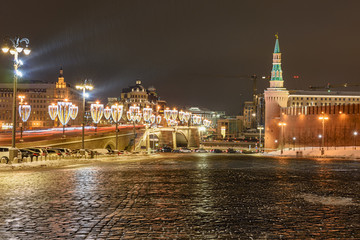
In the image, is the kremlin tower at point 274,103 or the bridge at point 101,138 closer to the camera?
the bridge at point 101,138

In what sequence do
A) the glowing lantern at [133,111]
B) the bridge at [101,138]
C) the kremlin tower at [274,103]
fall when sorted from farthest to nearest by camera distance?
the kremlin tower at [274,103] < the glowing lantern at [133,111] < the bridge at [101,138]

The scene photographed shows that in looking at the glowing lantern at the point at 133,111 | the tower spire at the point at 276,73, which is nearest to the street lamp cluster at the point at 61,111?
the glowing lantern at the point at 133,111

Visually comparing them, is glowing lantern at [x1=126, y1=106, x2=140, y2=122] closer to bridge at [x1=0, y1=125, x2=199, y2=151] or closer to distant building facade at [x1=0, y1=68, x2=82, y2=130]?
bridge at [x1=0, y1=125, x2=199, y2=151]

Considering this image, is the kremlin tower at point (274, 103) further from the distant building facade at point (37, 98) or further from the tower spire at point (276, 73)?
the distant building facade at point (37, 98)

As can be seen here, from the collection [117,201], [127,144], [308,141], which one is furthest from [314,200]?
[127,144]

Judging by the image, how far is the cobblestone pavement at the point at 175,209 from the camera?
859cm

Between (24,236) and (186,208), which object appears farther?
(186,208)

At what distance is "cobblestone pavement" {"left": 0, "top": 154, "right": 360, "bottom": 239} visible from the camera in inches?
338

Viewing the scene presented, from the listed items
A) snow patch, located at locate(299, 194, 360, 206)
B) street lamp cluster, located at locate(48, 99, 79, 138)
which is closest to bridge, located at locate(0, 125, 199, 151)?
street lamp cluster, located at locate(48, 99, 79, 138)

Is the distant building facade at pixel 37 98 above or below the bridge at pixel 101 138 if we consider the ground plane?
above

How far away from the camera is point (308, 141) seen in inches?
2926

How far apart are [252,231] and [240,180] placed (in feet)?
33.8

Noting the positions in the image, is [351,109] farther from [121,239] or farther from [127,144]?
[121,239]

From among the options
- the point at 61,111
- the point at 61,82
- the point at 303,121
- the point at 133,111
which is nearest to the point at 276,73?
the point at 303,121
